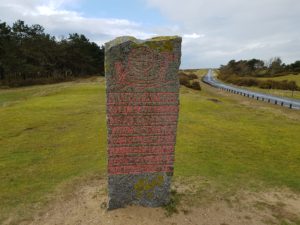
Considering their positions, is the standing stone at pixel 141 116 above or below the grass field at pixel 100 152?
above

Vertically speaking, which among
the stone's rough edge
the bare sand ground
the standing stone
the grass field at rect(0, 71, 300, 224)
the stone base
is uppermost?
the stone's rough edge

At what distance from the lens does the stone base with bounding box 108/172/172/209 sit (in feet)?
25.8

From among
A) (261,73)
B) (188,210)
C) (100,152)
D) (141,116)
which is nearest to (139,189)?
(188,210)

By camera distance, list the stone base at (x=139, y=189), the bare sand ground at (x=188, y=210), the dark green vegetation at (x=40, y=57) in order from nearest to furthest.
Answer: the bare sand ground at (x=188, y=210), the stone base at (x=139, y=189), the dark green vegetation at (x=40, y=57)

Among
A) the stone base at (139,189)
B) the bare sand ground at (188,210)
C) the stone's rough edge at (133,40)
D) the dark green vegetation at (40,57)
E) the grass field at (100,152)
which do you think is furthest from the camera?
the dark green vegetation at (40,57)

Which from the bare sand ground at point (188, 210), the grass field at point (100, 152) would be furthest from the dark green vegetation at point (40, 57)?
the bare sand ground at point (188, 210)

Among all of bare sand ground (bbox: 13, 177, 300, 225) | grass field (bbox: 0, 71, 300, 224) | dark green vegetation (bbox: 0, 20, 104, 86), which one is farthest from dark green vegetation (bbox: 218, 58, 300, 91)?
bare sand ground (bbox: 13, 177, 300, 225)

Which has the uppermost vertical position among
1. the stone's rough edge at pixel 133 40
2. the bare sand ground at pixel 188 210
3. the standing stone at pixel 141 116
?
the stone's rough edge at pixel 133 40

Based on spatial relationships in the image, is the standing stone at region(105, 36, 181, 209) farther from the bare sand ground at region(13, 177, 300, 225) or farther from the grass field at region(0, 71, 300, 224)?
the grass field at region(0, 71, 300, 224)

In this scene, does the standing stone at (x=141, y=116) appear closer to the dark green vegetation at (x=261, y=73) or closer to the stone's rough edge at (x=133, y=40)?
the stone's rough edge at (x=133, y=40)

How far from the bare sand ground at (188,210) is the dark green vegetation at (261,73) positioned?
63375 mm

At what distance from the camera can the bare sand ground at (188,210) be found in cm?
759

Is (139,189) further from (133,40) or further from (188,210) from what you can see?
(133,40)

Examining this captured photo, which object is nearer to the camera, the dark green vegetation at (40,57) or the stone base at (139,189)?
the stone base at (139,189)
